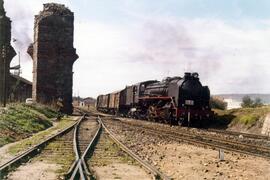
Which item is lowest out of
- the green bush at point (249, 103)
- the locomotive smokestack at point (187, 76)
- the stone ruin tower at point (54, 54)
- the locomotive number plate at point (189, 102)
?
the locomotive number plate at point (189, 102)

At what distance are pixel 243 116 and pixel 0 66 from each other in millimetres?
24587

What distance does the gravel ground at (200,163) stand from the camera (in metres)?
11.0

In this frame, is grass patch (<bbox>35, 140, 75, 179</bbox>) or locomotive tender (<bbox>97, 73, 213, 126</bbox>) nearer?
grass patch (<bbox>35, 140, 75, 179</bbox>)

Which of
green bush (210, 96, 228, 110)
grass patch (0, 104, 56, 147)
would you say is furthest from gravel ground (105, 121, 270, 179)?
green bush (210, 96, 228, 110)

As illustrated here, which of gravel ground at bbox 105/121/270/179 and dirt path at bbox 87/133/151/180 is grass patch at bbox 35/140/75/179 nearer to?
dirt path at bbox 87/133/151/180

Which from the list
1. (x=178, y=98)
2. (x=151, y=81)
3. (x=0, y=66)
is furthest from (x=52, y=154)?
(x=0, y=66)

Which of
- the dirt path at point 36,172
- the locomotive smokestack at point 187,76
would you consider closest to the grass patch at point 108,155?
the dirt path at point 36,172

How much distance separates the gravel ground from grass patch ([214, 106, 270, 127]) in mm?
13951

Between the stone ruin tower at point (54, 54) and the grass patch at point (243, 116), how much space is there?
2269cm

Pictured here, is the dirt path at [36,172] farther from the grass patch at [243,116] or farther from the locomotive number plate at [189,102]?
the grass patch at [243,116]

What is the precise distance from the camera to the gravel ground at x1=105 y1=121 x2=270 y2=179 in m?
11.0

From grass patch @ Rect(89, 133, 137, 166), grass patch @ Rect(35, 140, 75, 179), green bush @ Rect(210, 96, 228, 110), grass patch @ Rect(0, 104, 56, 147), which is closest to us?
grass patch @ Rect(35, 140, 75, 179)

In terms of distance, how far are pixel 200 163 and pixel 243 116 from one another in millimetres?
19189

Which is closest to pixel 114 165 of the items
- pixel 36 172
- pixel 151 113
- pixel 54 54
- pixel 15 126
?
pixel 36 172
